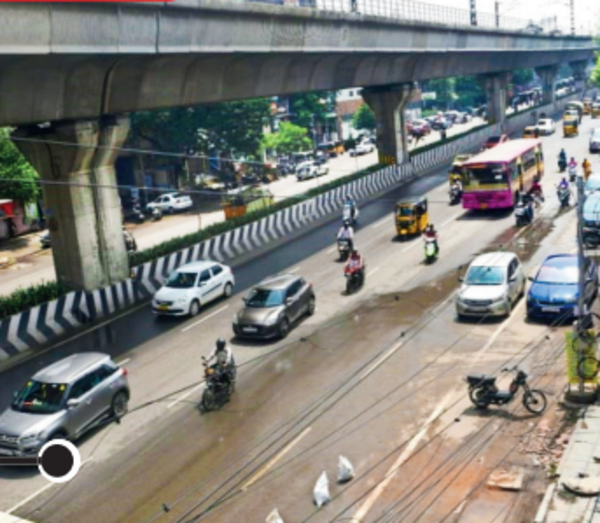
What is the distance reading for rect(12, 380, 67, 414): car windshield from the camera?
764 inches

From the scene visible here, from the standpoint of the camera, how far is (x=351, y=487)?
53.7 feet

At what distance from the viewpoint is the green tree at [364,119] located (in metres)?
112

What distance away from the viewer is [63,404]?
19.4 m

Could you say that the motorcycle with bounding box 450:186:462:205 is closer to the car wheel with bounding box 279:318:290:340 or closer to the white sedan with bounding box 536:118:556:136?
the car wheel with bounding box 279:318:290:340

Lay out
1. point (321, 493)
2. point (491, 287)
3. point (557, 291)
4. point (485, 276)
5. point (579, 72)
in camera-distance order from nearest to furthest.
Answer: point (321, 493), point (557, 291), point (491, 287), point (485, 276), point (579, 72)

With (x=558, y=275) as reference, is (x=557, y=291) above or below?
below

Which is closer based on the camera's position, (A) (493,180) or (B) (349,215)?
(B) (349,215)

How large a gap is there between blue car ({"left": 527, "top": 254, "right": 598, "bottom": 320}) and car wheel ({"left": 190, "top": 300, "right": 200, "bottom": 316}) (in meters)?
12.4

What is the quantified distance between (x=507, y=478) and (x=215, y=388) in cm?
850

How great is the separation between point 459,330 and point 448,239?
48.6 ft

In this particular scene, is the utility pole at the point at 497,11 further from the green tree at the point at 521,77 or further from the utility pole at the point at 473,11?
the green tree at the point at 521,77

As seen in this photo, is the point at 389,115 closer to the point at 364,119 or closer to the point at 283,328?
the point at 283,328

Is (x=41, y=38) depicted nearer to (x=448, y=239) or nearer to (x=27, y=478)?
(x=27, y=478)

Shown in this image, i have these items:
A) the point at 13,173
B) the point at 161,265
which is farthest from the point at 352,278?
the point at 13,173
